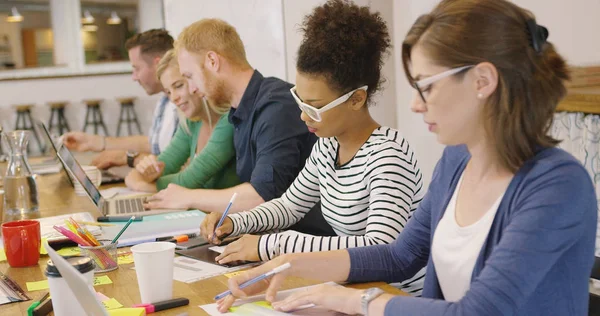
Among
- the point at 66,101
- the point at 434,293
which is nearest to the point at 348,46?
the point at 434,293

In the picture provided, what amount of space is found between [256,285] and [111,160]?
2471 mm

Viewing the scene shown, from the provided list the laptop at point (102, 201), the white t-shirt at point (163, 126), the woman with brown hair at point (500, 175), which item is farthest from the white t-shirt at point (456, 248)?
the white t-shirt at point (163, 126)

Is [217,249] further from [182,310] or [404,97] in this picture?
[404,97]

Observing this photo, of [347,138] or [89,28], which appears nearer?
[347,138]

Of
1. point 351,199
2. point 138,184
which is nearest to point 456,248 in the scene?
point 351,199

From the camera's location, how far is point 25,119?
1002 centimetres

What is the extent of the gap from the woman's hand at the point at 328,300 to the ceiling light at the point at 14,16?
33.6ft

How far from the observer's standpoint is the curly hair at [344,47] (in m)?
1.77

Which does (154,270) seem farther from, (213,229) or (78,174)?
(78,174)

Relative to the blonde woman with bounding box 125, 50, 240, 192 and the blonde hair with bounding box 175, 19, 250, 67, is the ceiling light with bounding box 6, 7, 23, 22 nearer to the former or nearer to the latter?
the blonde woman with bounding box 125, 50, 240, 192

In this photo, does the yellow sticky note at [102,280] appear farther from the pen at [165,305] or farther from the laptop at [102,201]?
the laptop at [102,201]

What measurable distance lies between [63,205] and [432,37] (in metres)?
1.86

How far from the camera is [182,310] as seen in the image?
1.31m

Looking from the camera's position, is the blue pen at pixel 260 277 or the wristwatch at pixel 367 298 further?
the blue pen at pixel 260 277
